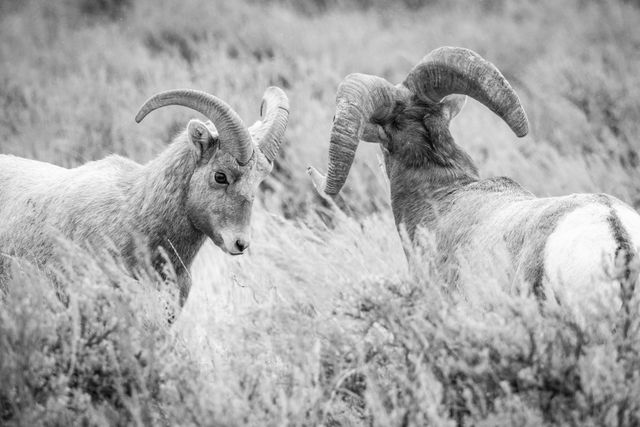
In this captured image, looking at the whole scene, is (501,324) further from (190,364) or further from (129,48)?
(129,48)

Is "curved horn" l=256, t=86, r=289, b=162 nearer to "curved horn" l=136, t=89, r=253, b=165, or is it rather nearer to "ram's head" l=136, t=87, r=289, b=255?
"ram's head" l=136, t=87, r=289, b=255

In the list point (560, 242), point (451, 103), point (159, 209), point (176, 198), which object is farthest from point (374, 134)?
point (560, 242)

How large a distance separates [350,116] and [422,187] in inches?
28.0

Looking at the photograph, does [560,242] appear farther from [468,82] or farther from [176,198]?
[176,198]

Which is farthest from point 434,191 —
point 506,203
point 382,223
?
point 382,223

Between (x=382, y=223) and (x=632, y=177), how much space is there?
2924 mm

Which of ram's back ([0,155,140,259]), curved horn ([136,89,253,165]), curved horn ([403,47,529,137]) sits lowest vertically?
ram's back ([0,155,140,259])

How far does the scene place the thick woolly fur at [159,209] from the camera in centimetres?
439

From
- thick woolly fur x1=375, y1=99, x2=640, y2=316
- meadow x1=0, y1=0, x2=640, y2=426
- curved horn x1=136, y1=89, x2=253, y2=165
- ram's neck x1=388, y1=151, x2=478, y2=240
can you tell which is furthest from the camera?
ram's neck x1=388, y1=151, x2=478, y2=240

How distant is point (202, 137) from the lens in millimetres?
4438

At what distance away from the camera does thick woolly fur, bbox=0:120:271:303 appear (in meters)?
4.39

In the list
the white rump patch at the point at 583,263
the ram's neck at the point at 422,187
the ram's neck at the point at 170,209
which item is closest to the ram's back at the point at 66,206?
the ram's neck at the point at 170,209

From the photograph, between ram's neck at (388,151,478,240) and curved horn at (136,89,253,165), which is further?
ram's neck at (388,151,478,240)

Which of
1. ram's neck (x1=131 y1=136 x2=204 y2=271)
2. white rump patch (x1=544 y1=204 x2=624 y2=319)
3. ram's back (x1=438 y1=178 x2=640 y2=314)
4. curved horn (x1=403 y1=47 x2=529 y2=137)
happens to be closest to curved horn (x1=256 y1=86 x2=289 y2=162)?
ram's neck (x1=131 y1=136 x2=204 y2=271)
